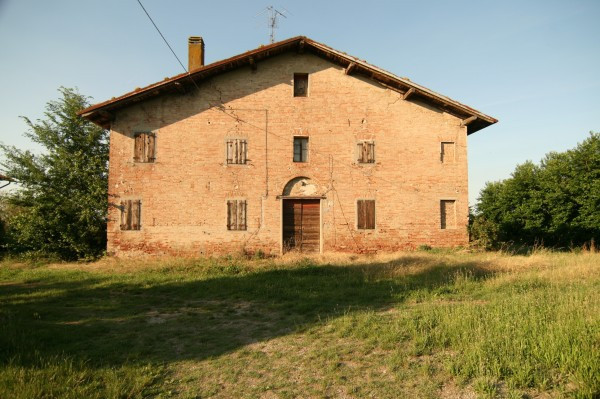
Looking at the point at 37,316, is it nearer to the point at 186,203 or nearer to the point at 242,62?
the point at 186,203

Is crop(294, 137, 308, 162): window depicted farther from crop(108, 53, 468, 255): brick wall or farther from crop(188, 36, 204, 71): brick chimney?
crop(188, 36, 204, 71): brick chimney

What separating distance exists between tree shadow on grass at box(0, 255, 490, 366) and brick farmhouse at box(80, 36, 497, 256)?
9.98 ft

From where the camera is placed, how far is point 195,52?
49.5ft

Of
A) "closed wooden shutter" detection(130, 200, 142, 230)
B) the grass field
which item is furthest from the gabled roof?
the grass field

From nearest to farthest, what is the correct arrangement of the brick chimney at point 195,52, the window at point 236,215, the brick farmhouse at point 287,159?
the brick farmhouse at point 287,159
the window at point 236,215
the brick chimney at point 195,52

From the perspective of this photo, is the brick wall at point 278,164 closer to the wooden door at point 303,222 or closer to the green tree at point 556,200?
the wooden door at point 303,222

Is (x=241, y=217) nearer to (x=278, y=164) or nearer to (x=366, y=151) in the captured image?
(x=278, y=164)

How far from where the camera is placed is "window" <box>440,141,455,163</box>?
46.6 feet

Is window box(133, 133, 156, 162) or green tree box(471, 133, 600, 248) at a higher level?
window box(133, 133, 156, 162)

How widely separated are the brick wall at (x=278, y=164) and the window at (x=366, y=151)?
207mm

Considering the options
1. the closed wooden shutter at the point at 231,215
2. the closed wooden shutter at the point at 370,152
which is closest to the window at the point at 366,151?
the closed wooden shutter at the point at 370,152

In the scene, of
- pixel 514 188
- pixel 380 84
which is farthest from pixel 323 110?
pixel 514 188

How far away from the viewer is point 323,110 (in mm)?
14125

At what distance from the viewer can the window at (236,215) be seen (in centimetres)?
1345
